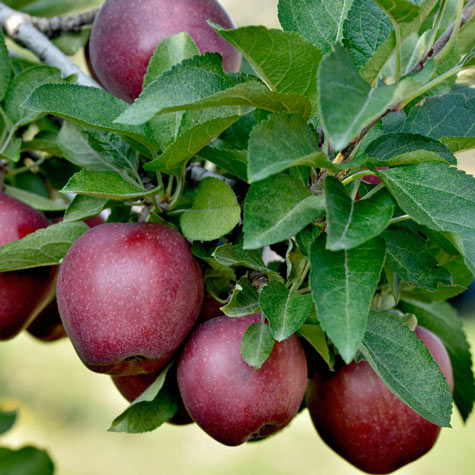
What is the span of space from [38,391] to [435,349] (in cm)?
253

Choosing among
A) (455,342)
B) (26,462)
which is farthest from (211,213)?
(26,462)

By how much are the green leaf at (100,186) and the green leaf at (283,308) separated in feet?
0.56

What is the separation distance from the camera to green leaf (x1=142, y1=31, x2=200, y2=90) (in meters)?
0.69

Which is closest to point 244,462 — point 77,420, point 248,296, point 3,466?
point 77,420

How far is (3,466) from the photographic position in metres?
1.03

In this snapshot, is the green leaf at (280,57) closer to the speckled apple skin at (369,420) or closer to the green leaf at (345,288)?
the green leaf at (345,288)

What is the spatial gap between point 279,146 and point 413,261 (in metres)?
0.23

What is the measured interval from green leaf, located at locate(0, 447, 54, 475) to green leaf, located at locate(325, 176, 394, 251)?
2.55ft

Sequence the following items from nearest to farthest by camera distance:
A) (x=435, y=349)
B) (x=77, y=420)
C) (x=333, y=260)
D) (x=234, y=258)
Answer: (x=333, y=260), (x=234, y=258), (x=435, y=349), (x=77, y=420)

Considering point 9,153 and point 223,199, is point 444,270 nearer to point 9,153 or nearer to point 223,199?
point 223,199

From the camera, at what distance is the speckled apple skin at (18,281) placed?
81 cm

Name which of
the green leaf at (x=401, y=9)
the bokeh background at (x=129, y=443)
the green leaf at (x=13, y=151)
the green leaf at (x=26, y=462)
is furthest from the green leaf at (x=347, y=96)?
the bokeh background at (x=129, y=443)

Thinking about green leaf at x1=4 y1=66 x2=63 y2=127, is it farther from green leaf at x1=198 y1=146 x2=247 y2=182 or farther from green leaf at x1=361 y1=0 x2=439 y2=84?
green leaf at x1=361 y1=0 x2=439 y2=84

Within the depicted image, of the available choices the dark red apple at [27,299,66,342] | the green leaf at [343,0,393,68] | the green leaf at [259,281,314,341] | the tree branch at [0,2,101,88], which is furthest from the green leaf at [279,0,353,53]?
the dark red apple at [27,299,66,342]
